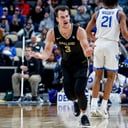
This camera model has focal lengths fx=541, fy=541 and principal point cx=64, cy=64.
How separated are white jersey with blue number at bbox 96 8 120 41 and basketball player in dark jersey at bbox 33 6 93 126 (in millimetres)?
1055

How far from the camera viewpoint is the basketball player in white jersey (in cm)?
909

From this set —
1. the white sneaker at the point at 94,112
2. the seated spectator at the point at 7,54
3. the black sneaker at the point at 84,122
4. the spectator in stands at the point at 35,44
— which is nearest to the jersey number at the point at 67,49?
the black sneaker at the point at 84,122

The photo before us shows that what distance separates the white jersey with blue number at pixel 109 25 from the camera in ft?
29.8

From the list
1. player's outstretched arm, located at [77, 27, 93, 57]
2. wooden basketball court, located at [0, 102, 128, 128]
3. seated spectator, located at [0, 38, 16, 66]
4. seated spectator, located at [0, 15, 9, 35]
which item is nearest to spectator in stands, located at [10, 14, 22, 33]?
seated spectator, located at [0, 15, 9, 35]

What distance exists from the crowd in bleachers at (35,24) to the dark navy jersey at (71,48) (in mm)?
6222

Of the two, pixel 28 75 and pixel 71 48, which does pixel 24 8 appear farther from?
pixel 71 48

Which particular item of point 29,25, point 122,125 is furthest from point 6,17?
point 122,125

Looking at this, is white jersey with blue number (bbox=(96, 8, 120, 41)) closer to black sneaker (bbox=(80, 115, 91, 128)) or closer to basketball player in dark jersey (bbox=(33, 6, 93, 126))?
basketball player in dark jersey (bbox=(33, 6, 93, 126))

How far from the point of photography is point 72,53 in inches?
323

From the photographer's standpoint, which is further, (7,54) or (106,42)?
(7,54)

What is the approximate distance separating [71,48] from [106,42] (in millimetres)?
1184

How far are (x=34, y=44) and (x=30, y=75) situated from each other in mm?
1488

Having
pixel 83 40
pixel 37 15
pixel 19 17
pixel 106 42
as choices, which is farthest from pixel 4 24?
pixel 83 40

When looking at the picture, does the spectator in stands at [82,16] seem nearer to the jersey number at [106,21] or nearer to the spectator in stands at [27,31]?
the spectator in stands at [27,31]
